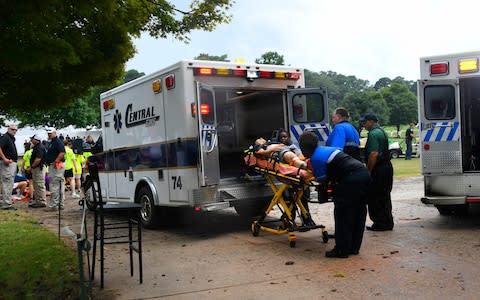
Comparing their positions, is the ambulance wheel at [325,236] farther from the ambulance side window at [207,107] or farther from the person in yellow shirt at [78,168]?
the person in yellow shirt at [78,168]

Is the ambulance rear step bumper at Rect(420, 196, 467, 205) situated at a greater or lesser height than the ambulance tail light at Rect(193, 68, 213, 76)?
lesser

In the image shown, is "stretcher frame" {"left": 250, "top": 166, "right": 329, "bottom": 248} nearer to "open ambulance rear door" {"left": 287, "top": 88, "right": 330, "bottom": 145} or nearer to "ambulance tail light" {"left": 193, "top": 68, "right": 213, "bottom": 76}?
"open ambulance rear door" {"left": 287, "top": 88, "right": 330, "bottom": 145}

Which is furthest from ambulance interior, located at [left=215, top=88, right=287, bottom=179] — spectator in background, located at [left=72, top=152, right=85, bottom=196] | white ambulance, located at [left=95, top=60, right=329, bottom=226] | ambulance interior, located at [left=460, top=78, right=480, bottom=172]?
spectator in background, located at [left=72, top=152, right=85, bottom=196]

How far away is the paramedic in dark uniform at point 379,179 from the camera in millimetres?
7996

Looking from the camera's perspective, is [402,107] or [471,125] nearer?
[471,125]

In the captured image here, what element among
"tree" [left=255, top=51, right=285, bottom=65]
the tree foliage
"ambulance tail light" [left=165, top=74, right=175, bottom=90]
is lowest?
"ambulance tail light" [left=165, top=74, right=175, bottom=90]

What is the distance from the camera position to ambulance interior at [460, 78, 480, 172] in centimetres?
908

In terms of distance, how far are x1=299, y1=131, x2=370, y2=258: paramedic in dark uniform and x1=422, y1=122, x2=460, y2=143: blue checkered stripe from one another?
2.09 metres

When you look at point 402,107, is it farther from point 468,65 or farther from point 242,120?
point 468,65

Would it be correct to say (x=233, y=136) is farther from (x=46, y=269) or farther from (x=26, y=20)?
(x=26, y=20)

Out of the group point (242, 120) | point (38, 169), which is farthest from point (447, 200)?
point (38, 169)

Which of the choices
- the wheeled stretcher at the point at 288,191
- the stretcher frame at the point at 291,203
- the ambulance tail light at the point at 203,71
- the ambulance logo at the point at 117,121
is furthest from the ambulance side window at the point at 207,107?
the ambulance logo at the point at 117,121

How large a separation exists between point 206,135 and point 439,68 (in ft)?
12.1

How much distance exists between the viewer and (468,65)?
7.77m
